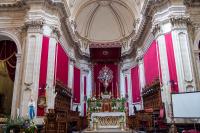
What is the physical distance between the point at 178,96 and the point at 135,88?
359 inches

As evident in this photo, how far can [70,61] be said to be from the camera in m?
15.8

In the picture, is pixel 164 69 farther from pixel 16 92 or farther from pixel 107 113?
pixel 16 92

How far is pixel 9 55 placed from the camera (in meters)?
12.0

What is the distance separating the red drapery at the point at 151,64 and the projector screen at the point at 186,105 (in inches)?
149

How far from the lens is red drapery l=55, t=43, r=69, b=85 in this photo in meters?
12.4

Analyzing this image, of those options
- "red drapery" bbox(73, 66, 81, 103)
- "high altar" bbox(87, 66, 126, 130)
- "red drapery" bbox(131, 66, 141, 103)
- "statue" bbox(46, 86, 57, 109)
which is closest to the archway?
"statue" bbox(46, 86, 57, 109)

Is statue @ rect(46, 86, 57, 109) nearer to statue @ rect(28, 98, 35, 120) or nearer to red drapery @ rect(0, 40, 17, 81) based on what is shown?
statue @ rect(28, 98, 35, 120)

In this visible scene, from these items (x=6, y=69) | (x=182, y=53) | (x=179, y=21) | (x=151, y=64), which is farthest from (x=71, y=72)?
(x=179, y=21)

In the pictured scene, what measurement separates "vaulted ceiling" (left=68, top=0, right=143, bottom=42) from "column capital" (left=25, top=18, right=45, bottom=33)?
8.20 m

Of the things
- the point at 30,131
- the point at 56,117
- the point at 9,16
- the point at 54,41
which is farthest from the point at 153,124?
the point at 9,16

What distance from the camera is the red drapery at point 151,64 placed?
12216 millimetres

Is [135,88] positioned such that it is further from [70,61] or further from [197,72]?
[197,72]

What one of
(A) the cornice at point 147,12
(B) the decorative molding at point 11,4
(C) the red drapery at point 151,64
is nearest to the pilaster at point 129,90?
(A) the cornice at point 147,12

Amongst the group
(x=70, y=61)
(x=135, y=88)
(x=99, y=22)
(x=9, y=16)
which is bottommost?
(x=135, y=88)
